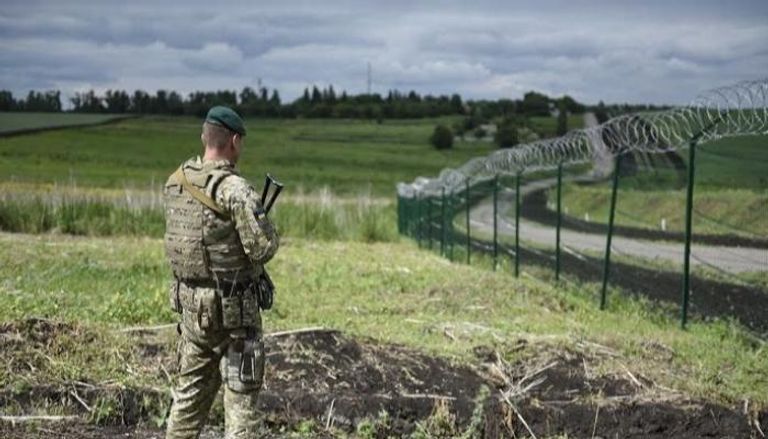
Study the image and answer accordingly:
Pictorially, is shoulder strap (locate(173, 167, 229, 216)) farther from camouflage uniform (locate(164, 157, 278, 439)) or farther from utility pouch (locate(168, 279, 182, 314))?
utility pouch (locate(168, 279, 182, 314))

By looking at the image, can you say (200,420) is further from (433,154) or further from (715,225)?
(433,154)

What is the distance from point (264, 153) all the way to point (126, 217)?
32776 millimetres

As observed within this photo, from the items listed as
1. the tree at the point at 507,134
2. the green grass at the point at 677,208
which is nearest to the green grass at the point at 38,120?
the tree at the point at 507,134

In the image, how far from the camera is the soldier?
19.3 feet

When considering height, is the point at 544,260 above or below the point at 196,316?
below

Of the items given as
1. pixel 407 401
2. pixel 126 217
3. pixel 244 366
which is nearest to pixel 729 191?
pixel 407 401

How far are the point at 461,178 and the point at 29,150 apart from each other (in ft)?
74.4

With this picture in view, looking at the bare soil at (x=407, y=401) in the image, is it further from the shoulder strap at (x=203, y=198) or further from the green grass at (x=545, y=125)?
the green grass at (x=545, y=125)

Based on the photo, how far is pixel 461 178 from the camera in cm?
2158

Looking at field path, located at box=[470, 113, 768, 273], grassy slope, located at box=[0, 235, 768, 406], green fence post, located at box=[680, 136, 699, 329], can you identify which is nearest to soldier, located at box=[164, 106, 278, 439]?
grassy slope, located at box=[0, 235, 768, 406]

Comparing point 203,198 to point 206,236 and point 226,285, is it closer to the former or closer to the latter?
point 206,236

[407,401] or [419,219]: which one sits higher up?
[407,401]

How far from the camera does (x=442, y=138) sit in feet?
193

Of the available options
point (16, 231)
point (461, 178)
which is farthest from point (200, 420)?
point (16, 231)
